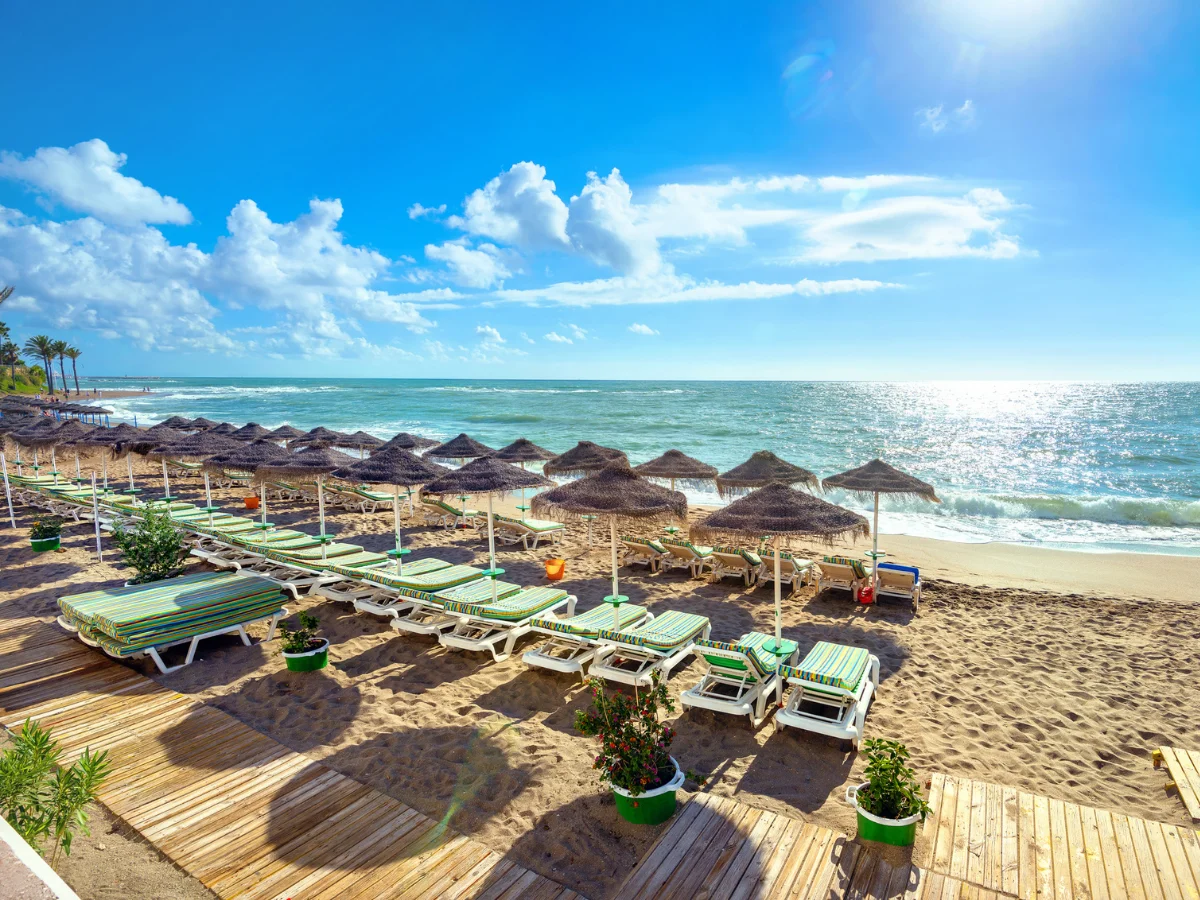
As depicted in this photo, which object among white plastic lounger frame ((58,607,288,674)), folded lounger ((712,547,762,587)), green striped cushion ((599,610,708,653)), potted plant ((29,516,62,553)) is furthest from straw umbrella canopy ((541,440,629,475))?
potted plant ((29,516,62,553))

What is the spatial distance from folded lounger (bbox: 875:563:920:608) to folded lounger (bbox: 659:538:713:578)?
8.66ft

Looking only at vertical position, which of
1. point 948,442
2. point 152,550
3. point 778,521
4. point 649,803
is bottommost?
point 948,442

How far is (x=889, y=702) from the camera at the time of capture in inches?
237

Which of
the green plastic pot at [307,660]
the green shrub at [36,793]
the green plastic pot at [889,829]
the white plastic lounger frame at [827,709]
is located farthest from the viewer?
the green plastic pot at [307,660]

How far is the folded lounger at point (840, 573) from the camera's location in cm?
918

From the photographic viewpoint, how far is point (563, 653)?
6.66 m

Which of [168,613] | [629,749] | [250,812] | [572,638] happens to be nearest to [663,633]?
[572,638]

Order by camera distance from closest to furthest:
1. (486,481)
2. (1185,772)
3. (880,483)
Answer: (1185,772), (486,481), (880,483)

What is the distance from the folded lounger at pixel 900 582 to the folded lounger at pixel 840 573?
0.27 m

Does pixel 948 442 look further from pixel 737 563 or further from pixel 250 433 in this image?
pixel 250 433

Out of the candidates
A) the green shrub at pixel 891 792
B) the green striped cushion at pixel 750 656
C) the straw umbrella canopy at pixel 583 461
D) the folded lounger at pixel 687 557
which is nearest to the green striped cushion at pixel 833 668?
the green striped cushion at pixel 750 656

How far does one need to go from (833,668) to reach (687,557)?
5.08 m

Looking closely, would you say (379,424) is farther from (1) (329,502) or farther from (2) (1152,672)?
(2) (1152,672)

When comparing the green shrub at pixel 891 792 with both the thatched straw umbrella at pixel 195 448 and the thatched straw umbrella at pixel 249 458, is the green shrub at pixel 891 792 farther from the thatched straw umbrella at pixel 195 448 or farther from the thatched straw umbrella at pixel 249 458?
the thatched straw umbrella at pixel 195 448
